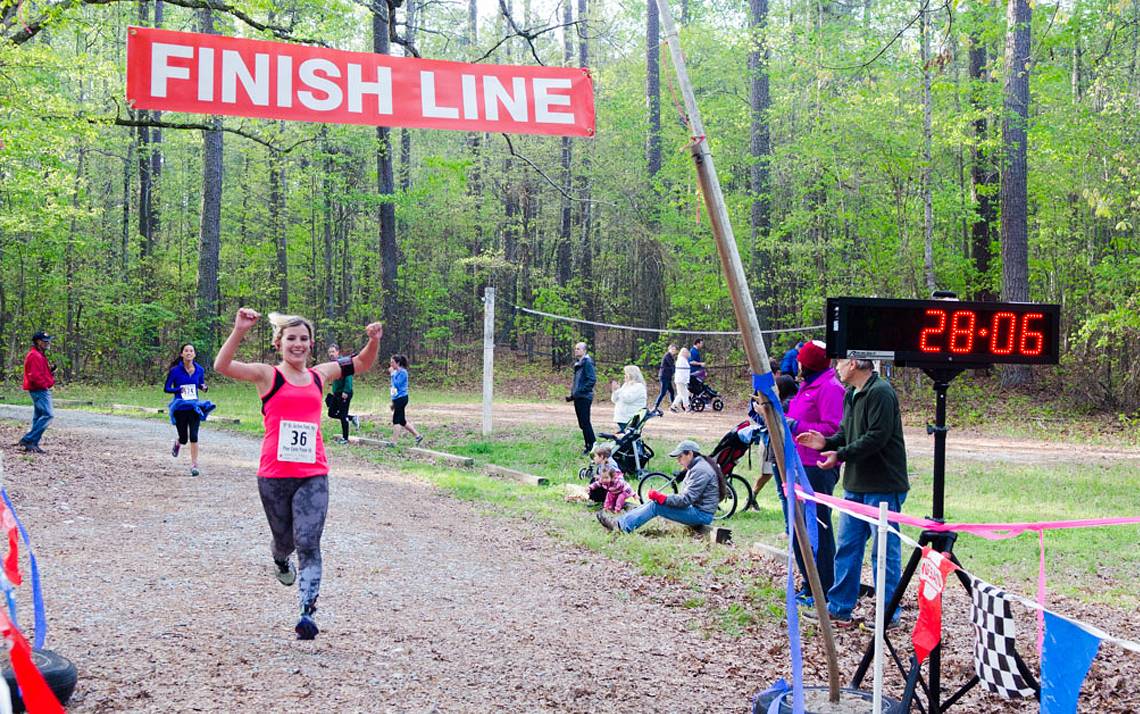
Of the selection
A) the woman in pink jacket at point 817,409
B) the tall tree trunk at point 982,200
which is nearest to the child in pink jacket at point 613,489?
the woman in pink jacket at point 817,409

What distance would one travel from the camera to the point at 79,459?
1357 centimetres

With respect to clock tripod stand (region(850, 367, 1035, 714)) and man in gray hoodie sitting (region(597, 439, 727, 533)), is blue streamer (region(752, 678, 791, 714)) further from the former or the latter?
man in gray hoodie sitting (region(597, 439, 727, 533))

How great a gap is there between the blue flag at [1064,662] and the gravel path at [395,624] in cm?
192

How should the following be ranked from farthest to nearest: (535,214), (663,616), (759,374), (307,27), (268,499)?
1. (535,214)
2. (307,27)
3. (663,616)
4. (268,499)
5. (759,374)

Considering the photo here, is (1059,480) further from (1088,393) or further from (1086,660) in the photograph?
(1086,660)

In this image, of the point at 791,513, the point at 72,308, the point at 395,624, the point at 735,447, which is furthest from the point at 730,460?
the point at 72,308

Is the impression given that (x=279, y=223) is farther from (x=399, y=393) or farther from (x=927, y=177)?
(x=927, y=177)

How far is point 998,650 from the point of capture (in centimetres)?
370

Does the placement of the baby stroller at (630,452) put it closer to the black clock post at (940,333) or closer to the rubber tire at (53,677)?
the black clock post at (940,333)

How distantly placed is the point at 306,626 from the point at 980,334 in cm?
417

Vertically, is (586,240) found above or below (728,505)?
above

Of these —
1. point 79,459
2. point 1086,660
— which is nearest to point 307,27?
point 79,459

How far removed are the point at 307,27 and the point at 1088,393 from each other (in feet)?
61.0

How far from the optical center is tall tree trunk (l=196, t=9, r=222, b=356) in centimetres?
2839
